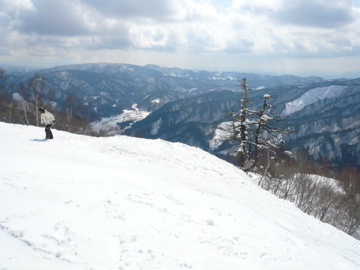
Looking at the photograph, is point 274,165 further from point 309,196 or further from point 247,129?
point 247,129

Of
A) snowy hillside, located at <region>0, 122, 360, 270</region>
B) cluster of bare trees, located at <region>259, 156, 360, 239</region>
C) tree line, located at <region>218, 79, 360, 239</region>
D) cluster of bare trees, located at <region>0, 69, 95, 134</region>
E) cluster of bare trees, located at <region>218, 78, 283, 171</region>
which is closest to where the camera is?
snowy hillside, located at <region>0, 122, 360, 270</region>

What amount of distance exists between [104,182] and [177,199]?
3517 mm

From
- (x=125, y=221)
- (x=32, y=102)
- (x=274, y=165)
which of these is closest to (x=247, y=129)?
(x=274, y=165)

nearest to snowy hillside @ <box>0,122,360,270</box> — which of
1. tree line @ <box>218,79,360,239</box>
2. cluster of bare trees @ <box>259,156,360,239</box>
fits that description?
tree line @ <box>218,79,360,239</box>

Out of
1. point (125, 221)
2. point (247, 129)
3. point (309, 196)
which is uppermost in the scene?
point (247, 129)

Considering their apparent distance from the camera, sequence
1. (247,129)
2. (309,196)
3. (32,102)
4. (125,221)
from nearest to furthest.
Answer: (125,221) → (247,129) → (309,196) → (32,102)

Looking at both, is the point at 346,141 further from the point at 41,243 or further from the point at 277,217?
the point at 41,243

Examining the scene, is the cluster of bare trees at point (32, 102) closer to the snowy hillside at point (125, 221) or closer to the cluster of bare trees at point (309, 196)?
the snowy hillside at point (125, 221)

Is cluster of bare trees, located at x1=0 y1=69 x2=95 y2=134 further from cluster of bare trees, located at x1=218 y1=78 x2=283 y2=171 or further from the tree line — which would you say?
the tree line

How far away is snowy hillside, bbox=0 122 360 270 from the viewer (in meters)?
5.89

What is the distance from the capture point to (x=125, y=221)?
7.55m

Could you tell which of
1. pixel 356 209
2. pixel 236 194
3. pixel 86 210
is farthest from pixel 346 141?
pixel 86 210

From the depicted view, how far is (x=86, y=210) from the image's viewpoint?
7.69 m

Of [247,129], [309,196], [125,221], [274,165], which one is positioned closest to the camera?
[125,221]
